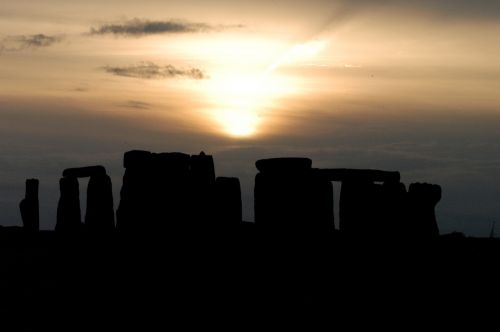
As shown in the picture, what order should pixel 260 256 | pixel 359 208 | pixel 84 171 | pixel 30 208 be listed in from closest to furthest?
pixel 260 256 < pixel 359 208 < pixel 84 171 < pixel 30 208

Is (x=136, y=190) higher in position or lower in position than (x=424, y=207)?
higher

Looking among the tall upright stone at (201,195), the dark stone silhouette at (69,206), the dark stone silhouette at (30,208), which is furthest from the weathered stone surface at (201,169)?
the dark stone silhouette at (30,208)

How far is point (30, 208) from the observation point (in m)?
37.7

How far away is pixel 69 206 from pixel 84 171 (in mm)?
1487

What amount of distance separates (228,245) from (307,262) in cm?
192

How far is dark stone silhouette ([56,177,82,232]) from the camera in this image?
31.5 metres

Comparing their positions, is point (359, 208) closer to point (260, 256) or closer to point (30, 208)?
point (260, 256)

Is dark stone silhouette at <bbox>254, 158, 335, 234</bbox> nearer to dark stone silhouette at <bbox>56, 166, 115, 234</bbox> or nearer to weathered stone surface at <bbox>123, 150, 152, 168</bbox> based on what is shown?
weathered stone surface at <bbox>123, 150, 152, 168</bbox>

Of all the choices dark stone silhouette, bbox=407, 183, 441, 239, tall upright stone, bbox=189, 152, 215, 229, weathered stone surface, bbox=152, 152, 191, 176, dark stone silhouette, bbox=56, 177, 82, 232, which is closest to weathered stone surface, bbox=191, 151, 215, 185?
tall upright stone, bbox=189, 152, 215, 229

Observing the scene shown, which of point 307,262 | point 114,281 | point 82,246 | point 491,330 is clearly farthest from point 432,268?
point 82,246

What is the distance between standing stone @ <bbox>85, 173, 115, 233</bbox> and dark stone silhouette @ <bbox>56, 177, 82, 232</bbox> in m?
1.46

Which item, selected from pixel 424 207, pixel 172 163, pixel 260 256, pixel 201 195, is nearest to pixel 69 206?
pixel 172 163

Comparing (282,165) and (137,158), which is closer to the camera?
(282,165)

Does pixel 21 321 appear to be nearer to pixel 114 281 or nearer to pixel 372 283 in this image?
pixel 114 281
